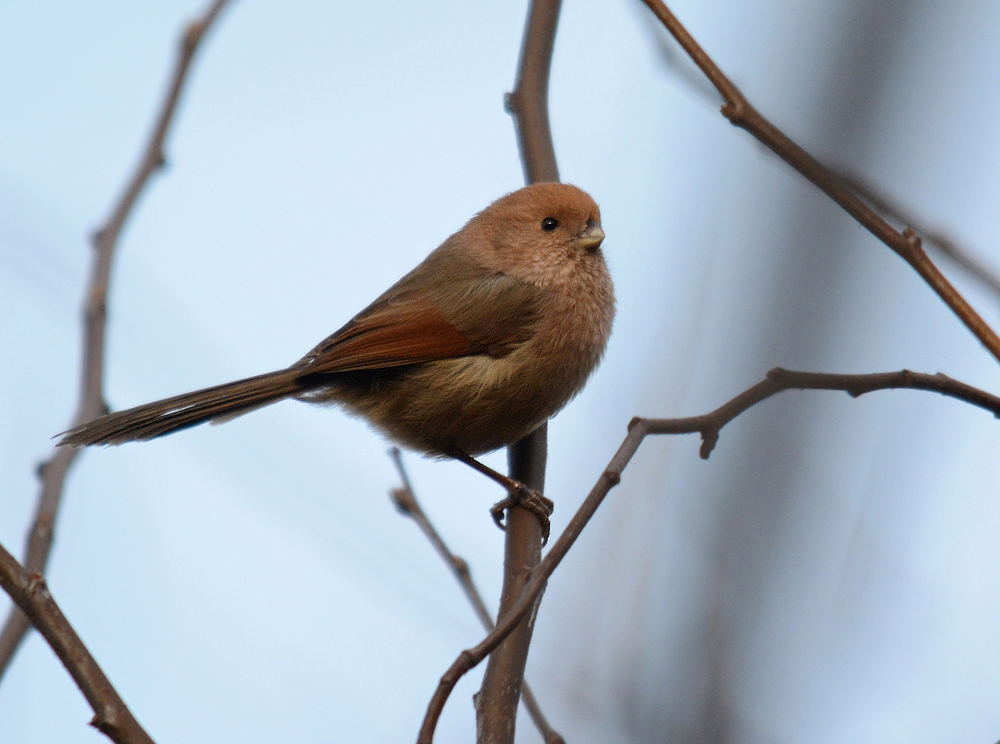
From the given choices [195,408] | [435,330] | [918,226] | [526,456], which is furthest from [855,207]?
[195,408]

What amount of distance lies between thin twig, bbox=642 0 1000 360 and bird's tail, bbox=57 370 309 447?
8.00 ft

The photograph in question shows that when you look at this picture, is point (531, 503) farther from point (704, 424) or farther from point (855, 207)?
point (855, 207)

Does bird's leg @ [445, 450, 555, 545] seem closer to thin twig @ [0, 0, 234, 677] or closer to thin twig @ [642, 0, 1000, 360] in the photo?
thin twig @ [0, 0, 234, 677]

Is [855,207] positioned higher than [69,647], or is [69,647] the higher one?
[855,207]

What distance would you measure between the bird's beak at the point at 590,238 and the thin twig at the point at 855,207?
7.48 ft

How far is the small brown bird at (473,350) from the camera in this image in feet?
13.4

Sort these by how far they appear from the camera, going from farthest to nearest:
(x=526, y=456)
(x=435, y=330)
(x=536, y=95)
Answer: (x=536, y=95)
(x=435, y=330)
(x=526, y=456)

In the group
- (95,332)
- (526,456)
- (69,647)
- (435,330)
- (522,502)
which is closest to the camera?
(69,647)

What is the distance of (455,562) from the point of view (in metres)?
3.24

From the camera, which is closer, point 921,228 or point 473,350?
point 921,228

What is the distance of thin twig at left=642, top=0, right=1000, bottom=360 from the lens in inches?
78.9

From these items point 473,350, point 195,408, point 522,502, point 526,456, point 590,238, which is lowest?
point 522,502

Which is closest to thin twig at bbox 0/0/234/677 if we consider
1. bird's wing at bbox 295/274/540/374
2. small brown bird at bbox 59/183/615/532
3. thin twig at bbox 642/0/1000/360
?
small brown bird at bbox 59/183/615/532

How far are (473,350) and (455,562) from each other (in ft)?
3.97
